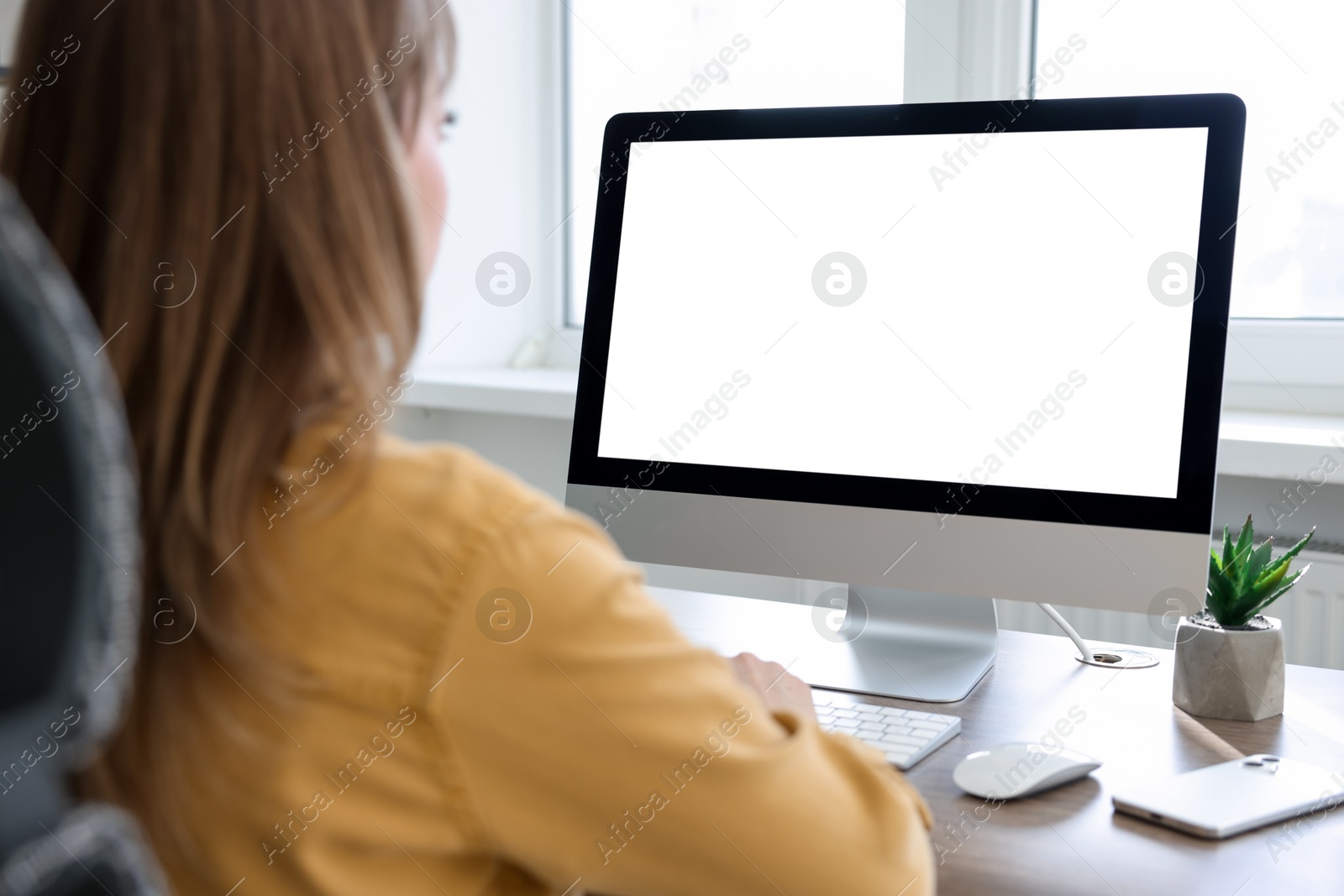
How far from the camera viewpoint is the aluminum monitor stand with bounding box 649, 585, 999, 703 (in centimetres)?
99

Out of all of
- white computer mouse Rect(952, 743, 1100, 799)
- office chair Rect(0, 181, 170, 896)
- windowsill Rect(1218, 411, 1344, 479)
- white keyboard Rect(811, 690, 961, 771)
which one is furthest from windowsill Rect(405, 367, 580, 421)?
office chair Rect(0, 181, 170, 896)

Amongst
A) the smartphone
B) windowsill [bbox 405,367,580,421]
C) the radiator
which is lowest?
the radiator

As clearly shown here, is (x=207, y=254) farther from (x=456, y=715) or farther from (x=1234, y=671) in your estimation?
(x=1234, y=671)

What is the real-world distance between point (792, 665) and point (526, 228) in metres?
1.73

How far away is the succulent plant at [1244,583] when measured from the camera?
921 mm

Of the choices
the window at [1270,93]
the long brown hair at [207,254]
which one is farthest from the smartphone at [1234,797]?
the window at [1270,93]

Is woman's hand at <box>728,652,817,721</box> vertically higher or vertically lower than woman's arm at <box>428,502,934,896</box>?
lower

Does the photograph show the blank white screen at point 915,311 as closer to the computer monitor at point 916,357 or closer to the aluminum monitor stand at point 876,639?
the computer monitor at point 916,357

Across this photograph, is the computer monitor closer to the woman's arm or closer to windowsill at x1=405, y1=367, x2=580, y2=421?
the woman's arm

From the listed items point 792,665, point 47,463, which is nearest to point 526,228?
point 792,665

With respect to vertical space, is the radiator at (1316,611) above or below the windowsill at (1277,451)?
below

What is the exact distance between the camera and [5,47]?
1863 millimetres

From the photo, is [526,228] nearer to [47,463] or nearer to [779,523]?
[779,523]

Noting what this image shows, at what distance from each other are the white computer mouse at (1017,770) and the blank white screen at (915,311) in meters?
0.23
